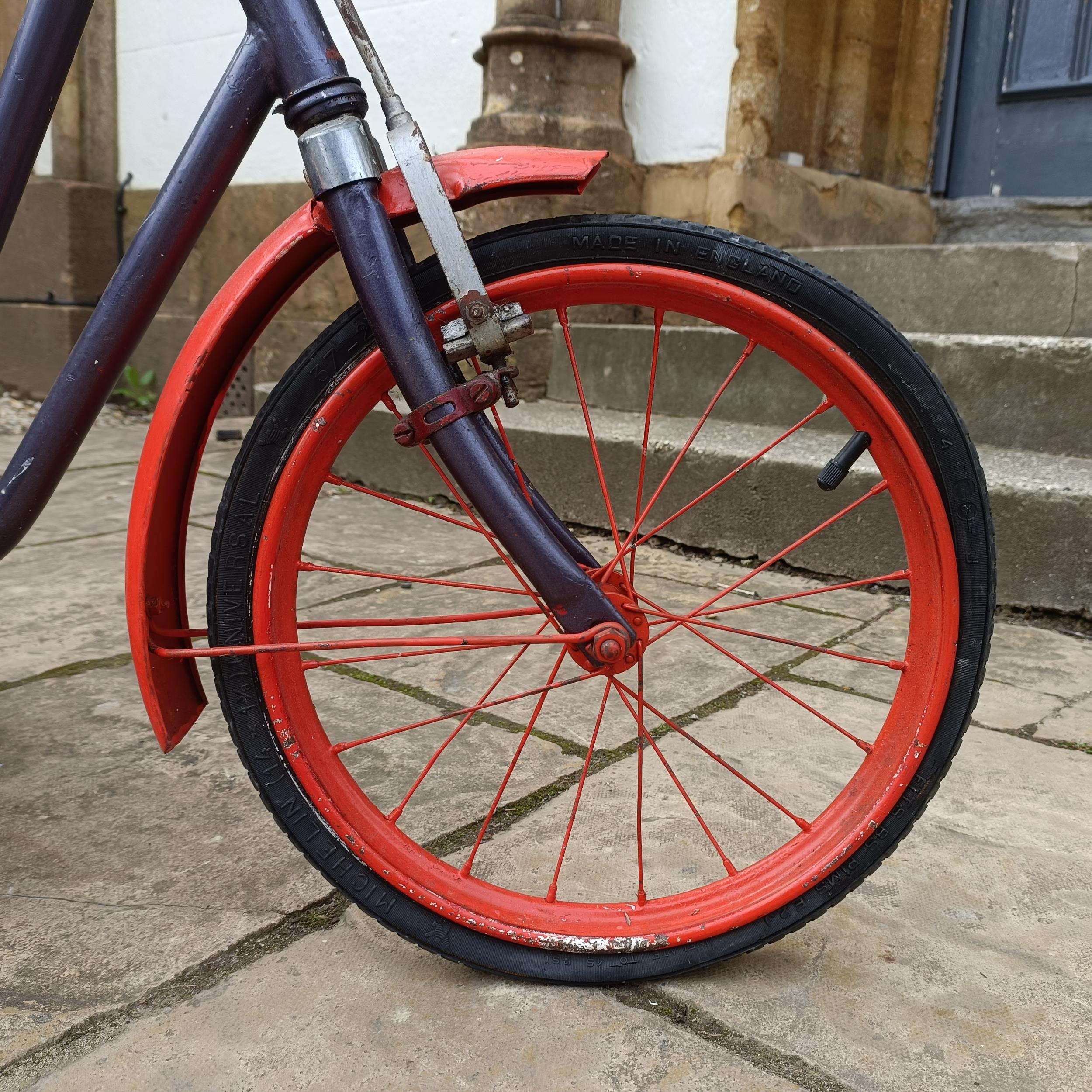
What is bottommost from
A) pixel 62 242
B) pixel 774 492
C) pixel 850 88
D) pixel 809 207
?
pixel 774 492

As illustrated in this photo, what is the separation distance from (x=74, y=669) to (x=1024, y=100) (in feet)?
12.6

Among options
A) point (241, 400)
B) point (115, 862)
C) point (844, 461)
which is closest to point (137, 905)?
point (115, 862)

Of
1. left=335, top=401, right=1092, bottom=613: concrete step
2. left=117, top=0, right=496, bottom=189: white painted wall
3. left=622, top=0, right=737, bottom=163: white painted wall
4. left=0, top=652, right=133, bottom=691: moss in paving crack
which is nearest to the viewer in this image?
left=0, top=652, right=133, bottom=691: moss in paving crack

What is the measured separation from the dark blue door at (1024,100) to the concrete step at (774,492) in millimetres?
1714

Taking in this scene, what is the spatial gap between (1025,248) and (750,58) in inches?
45.7

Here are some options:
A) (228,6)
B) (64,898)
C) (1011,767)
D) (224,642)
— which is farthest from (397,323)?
(228,6)

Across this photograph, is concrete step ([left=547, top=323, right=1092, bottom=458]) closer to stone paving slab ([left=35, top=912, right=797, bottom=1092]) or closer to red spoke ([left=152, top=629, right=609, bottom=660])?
red spoke ([left=152, top=629, right=609, bottom=660])

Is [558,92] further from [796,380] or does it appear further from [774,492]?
[774,492]

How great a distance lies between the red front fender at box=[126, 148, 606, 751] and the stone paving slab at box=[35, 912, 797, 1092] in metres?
0.30

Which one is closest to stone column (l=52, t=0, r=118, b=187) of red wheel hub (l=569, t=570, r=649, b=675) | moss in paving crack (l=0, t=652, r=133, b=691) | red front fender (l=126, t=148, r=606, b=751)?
moss in paving crack (l=0, t=652, r=133, b=691)

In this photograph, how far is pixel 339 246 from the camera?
3.61 ft

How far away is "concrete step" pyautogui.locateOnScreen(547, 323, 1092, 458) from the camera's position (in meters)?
2.79

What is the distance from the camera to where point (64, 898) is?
52.8 inches

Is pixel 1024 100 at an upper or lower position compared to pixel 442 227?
upper
